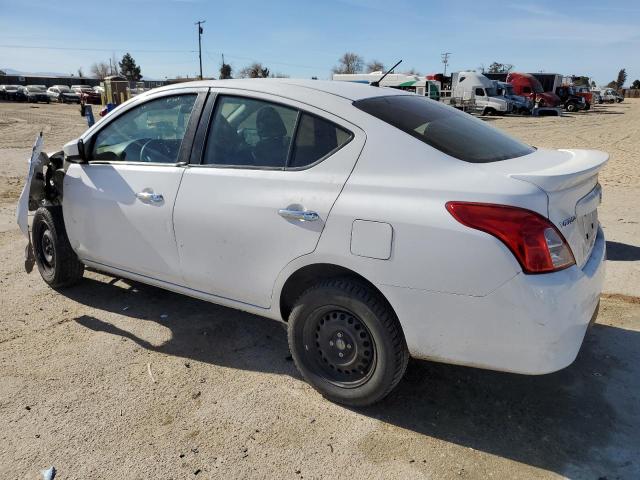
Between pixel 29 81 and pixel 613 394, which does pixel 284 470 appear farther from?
pixel 29 81

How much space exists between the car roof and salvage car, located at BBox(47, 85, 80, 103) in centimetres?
5637

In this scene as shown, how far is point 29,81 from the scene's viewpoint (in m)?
81.8

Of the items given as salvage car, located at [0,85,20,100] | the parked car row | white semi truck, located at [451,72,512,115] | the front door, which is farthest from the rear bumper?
salvage car, located at [0,85,20,100]

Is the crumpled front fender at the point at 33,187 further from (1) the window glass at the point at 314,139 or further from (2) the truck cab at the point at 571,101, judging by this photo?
(2) the truck cab at the point at 571,101

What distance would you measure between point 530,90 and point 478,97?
30.2 ft

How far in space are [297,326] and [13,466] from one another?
1.53m

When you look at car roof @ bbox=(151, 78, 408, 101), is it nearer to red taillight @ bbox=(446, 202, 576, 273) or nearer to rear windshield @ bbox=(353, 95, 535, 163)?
rear windshield @ bbox=(353, 95, 535, 163)

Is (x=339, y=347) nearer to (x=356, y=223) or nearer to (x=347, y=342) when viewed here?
(x=347, y=342)

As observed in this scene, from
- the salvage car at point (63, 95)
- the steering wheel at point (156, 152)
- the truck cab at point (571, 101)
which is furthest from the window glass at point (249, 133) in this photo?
the salvage car at point (63, 95)

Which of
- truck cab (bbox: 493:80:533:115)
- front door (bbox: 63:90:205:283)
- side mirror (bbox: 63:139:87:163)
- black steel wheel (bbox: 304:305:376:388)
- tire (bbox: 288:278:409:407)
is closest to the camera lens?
tire (bbox: 288:278:409:407)

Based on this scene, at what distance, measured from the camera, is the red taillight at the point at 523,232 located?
7.43ft

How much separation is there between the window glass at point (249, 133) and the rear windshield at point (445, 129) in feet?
1.50

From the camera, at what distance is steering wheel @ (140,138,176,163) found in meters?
3.51

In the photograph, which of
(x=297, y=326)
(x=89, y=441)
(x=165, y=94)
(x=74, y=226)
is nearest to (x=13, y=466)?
(x=89, y=441)
